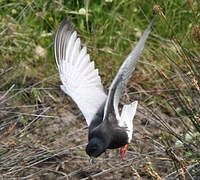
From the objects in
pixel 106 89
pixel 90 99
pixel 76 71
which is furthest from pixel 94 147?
pixel 106 89

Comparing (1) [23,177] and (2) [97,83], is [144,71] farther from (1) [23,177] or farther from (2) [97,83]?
(1) [23,177]

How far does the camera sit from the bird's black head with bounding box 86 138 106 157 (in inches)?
87.7

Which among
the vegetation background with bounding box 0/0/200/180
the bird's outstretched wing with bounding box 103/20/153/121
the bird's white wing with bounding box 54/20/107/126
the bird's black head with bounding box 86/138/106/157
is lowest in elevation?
the vegetation background with bounding box 0/0/200/180

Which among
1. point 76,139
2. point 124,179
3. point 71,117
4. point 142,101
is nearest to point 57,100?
point 71,117

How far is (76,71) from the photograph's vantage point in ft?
8.52

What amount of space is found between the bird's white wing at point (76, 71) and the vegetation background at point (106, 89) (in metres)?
0.24

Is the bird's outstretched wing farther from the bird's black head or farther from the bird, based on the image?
the bird's black head

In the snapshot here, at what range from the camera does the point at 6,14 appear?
3529 mm

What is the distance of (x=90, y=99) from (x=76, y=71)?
0.19 metres

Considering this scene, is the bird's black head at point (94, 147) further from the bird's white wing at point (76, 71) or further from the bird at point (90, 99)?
the bird's white wing at point (76, 71)

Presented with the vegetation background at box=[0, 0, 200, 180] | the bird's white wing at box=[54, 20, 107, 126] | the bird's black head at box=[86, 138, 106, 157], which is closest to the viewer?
the bird's black head at box=[86, 138, 106, 157]

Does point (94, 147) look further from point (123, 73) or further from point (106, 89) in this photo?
point (106, 89)

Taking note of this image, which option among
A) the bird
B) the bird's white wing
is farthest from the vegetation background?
the bird's white wing

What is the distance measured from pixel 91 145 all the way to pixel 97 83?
494 millimetres
